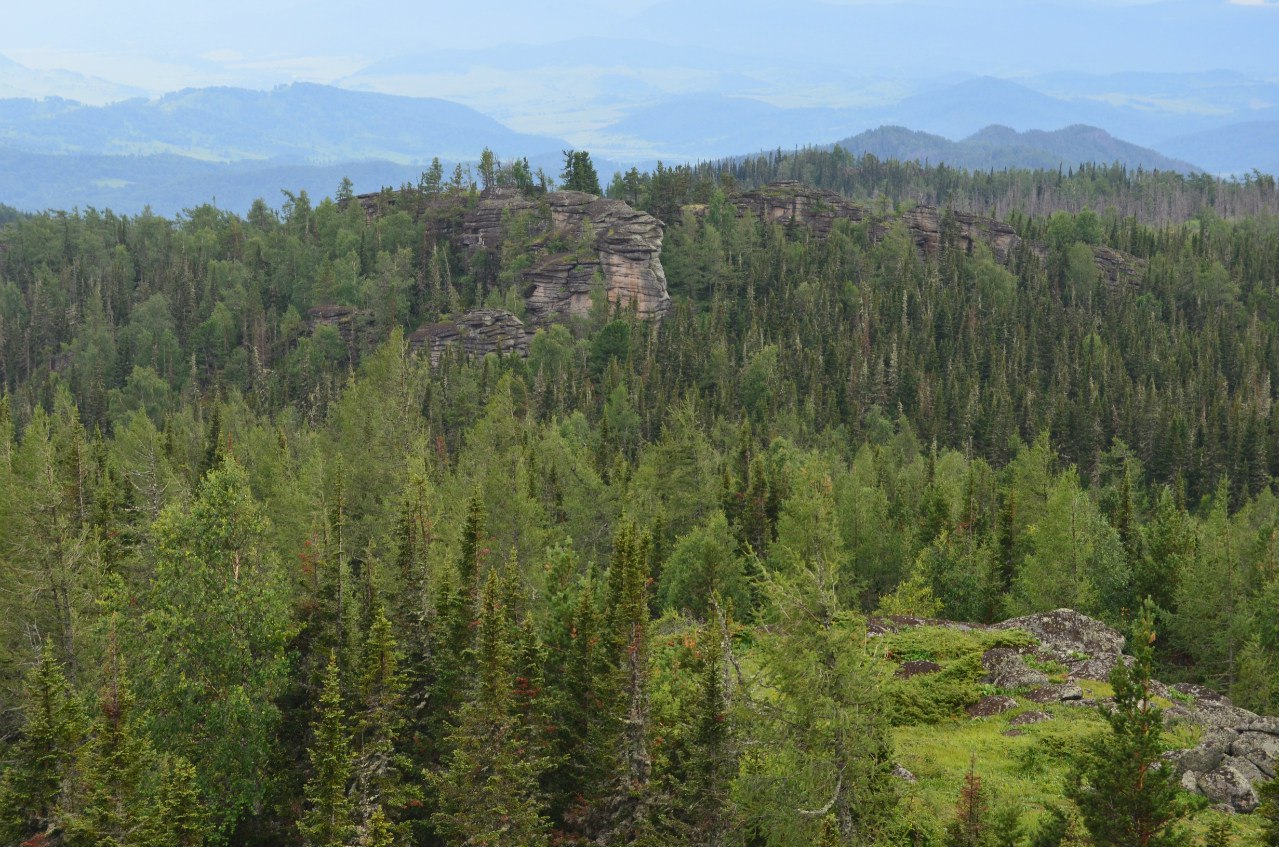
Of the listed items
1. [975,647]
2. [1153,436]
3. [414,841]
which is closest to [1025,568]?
[975,647]

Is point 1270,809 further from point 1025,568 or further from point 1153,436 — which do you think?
point 1153,436

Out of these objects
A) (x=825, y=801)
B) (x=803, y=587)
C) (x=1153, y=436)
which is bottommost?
(x=1153, y=436)

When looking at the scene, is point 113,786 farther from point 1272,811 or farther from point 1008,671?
point 1008,671

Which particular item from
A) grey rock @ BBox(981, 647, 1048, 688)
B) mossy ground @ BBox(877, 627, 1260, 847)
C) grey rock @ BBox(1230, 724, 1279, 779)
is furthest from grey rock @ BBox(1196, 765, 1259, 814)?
grey rock @ BBox(981, 647, 1048, 688)

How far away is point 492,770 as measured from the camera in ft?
133

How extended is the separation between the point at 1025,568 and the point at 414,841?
4216 centimetres

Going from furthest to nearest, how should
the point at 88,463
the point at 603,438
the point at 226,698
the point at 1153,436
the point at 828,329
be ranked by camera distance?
the point at 828,329, the point at 1153,436, the point at 603,438, the point at 88,463, the point at 226,698

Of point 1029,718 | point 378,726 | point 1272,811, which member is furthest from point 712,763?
point 1272,811

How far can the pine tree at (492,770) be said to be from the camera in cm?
3972

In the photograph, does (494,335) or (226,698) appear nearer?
(226,698)

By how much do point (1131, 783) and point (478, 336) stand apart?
171420mm

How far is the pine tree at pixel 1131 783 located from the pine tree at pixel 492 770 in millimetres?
20252

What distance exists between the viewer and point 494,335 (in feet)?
631

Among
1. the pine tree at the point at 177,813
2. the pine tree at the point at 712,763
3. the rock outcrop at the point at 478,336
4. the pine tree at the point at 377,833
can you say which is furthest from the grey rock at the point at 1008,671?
the rock outcrop at the point at 478,336
